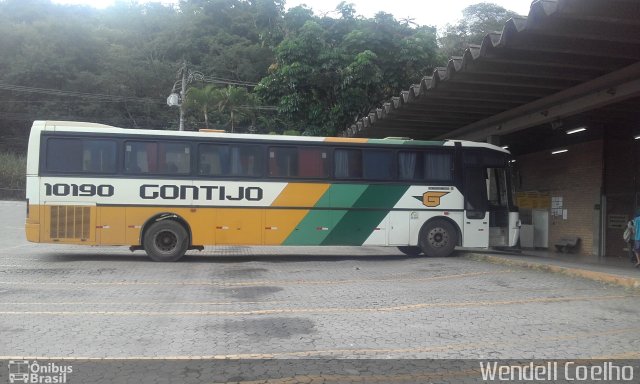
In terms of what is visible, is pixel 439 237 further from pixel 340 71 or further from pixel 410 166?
pixel 340 71

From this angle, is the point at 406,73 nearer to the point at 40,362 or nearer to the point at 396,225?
the point at 396,225

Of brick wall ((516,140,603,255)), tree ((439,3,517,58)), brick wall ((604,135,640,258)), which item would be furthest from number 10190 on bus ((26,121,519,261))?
tree ((439,3,517,58))

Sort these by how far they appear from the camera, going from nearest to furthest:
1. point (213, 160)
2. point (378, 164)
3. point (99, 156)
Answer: point (99, 156) → point (213, 160) → point (378, 164)

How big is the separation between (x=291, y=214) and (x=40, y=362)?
8.61m

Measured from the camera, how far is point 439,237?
14297mm

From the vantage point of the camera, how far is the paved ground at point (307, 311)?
5980 millimetres

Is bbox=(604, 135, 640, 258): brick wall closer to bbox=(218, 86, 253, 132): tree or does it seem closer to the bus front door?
the bus front door

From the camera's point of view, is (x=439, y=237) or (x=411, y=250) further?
(x=411, y=250)

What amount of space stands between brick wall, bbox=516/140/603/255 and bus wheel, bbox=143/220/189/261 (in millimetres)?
10823

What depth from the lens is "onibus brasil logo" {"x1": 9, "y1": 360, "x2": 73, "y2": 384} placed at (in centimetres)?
491

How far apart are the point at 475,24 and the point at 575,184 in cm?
4660

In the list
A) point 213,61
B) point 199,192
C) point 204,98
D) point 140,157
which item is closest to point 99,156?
point 140,157

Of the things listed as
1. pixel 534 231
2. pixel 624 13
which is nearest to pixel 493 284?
pixel 624 13

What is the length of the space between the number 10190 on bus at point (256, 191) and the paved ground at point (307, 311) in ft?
3.21
